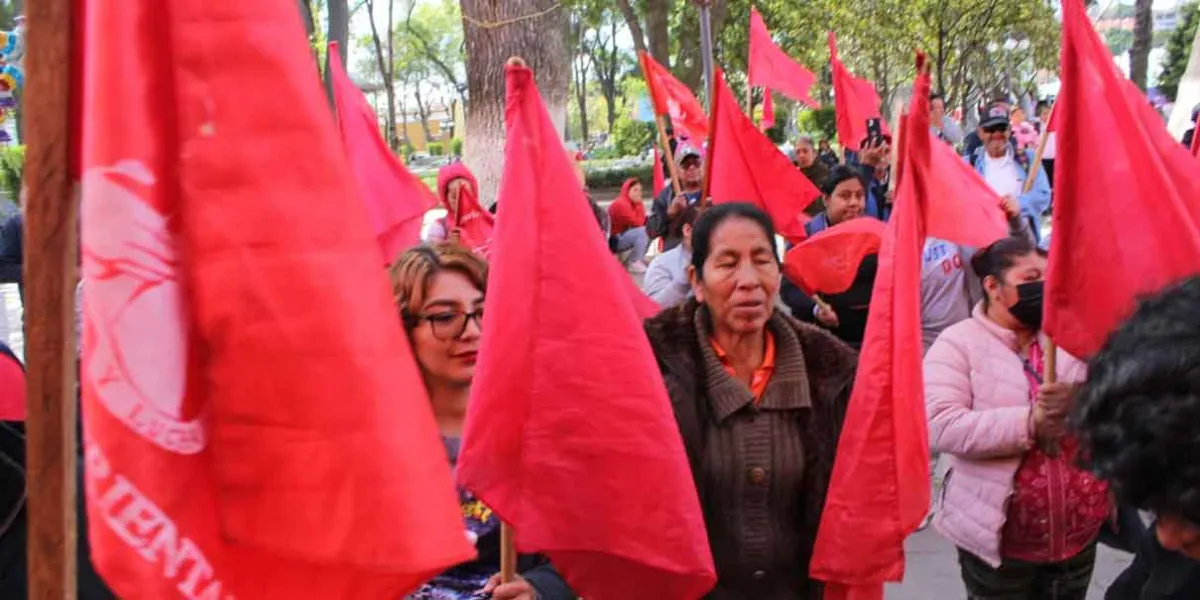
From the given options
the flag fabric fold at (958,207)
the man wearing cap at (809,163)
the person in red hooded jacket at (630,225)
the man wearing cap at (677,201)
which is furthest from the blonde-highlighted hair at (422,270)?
the man wearing cap at (809,163)

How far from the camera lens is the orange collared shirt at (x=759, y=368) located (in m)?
2.71

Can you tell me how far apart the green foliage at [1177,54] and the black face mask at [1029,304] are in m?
26.6

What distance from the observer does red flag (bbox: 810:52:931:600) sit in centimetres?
248

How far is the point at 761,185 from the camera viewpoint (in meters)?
5.57

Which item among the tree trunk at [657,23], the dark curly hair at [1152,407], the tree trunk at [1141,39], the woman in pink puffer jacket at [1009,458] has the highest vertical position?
the tree trunk at [657,23]

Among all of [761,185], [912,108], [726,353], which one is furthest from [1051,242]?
[761,185]

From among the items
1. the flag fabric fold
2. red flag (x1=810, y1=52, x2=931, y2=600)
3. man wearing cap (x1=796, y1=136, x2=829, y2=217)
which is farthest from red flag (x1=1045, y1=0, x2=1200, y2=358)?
man wearing cap (x1=796, y1=136, x2=829, y2=217)

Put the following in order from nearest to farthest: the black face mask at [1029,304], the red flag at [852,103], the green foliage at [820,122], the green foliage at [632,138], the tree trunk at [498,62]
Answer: the black face mask at [1029,304], the tree trunk at [498,62], the red flag at [852,103], the green foliage at [820,122], the green foliage at [632,138]

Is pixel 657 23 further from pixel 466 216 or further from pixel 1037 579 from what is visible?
pixel 1037 579

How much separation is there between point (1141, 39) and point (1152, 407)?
63.7 feet

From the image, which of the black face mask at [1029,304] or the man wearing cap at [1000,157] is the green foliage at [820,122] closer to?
the man wearing cap at [1000,157]

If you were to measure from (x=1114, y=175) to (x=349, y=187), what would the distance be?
1863 mm

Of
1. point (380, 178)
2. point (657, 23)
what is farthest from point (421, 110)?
point (380, 178)

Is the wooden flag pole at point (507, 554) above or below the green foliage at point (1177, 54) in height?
below
